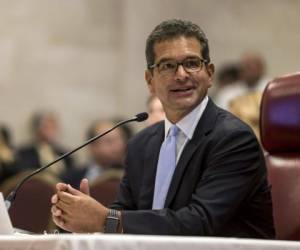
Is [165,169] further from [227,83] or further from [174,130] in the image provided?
[227,83]

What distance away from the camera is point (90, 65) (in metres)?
9.14

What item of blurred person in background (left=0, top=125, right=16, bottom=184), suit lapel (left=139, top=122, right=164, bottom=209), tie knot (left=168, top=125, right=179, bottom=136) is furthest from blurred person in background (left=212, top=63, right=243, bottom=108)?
tie knot (left=168, top=125, right=179, bottom=136)

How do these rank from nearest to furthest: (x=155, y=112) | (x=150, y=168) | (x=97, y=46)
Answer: (x=150, y=168), (x=155, y=112), (x=97, y=46)

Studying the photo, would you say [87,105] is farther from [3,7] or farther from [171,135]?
[171,135]

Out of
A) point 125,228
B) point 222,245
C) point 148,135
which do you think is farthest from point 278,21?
point 222,245

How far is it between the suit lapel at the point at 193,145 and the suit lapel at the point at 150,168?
15 cm

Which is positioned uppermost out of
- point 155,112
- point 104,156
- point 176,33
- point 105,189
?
point 176,33

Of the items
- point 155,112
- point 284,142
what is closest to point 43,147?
point 155,112

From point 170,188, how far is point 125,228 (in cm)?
→ 33

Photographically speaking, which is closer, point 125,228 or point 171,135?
point 125,228

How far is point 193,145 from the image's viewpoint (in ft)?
10.7

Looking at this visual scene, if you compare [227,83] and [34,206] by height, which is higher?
[227,83]

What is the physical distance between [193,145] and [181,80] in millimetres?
231

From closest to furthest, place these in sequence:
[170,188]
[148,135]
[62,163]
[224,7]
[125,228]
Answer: [125,228] → [170,188] → [148,135] → [62,163] → [224,7]
